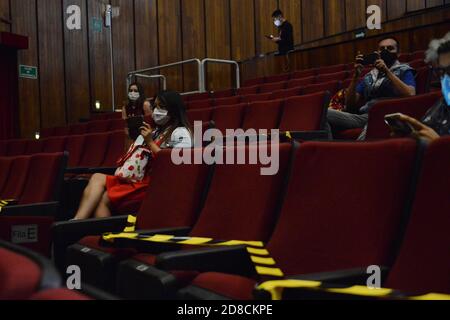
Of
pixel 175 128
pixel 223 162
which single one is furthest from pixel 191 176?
pixel 175 128

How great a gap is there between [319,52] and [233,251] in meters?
1.42

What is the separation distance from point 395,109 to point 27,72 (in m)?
1.51

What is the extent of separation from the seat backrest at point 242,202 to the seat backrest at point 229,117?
515 mm

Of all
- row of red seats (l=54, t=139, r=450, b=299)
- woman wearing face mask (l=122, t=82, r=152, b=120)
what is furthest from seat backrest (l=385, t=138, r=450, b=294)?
woman wearing face mask (l=122, t=82, r=152, b=120)

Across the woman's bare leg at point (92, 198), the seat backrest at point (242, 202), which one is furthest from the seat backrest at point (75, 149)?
the seat backrest at point (242, 202)

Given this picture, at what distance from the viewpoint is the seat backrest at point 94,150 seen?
1.02 metres

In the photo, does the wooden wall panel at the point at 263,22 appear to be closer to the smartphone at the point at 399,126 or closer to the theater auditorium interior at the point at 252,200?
the theater auditorium interior at the point at 252,200

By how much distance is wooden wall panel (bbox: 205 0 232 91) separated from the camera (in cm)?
217

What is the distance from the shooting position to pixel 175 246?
413 mm

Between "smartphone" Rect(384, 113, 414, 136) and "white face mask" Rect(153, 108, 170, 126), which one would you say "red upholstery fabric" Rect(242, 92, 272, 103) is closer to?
"white face mask" Rect(153, 108, 170, 126)

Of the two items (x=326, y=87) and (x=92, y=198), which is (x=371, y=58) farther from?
(x=92, y=198)

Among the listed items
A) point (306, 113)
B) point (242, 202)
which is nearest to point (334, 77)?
point (306, 113)

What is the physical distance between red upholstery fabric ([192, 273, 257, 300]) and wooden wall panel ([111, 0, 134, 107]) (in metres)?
1.71

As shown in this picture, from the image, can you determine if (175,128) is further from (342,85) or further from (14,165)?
(342,85)
